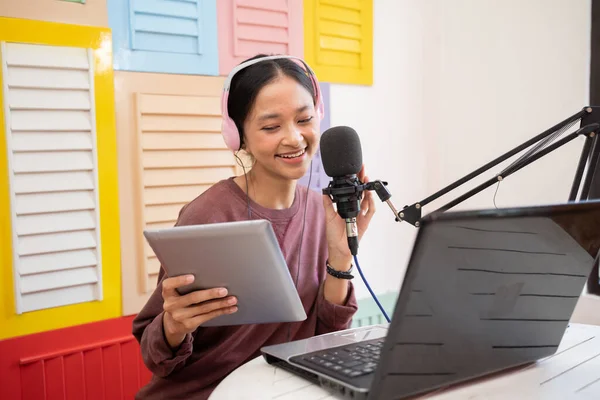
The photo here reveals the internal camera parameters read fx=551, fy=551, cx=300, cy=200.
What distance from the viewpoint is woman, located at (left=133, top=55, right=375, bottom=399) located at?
3.89 feet

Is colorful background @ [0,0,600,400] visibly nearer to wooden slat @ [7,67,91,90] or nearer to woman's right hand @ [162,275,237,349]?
wooden slat @ [7,67,91,90]

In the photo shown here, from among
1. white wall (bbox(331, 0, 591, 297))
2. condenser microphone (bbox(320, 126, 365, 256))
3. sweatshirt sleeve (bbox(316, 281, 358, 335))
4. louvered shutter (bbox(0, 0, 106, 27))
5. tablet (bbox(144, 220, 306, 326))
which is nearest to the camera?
tablet (bbox(144, 220, 306, 326))

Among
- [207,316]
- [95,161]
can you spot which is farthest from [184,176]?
[207,316]

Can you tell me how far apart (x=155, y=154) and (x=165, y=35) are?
1.20 ft

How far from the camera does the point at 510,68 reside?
2090 millimetres

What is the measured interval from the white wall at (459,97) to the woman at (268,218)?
29.9 inches

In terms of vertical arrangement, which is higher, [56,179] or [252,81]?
[252,81]

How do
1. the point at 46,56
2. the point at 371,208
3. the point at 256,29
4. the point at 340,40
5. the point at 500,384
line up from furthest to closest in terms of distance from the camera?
1. the point at 340,40
2. the point at 256,29
3. the point at 46,56
4. the point at 371,208
5. the point at 500,384

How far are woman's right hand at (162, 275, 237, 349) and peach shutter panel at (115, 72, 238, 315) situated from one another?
74 cm

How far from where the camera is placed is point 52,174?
1.52 m

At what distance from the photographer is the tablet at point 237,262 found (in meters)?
0.77

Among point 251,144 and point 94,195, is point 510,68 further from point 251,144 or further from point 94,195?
point 94,195

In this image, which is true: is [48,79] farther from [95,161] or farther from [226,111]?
[226,111]

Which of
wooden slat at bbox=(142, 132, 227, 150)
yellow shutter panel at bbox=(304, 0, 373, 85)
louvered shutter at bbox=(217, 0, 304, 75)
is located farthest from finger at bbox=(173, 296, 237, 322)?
yellow shutter panel at bbox=(304, 0, 373, 85)
